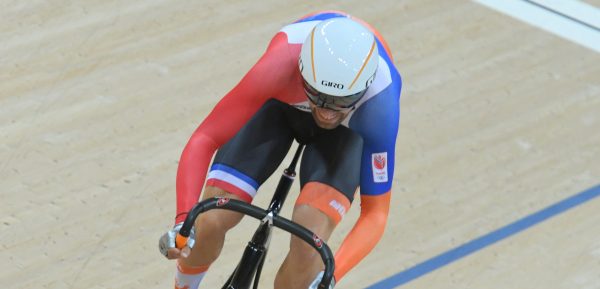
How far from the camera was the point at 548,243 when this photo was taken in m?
4.78

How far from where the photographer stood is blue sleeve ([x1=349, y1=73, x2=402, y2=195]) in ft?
11.4

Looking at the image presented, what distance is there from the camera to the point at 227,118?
134 inches

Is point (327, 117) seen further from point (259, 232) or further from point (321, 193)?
point (259, 232)

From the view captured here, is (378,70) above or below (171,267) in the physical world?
above

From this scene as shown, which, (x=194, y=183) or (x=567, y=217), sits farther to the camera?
(x=567, y=217)

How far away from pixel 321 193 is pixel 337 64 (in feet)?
1.47

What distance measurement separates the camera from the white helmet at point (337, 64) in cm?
318

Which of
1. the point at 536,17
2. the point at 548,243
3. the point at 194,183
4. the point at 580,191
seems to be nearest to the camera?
the point at 194,183

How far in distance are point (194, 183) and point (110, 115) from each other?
6.79ft

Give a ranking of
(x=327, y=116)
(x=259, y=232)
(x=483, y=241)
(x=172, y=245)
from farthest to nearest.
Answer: (x=483, y=241)
(x=259, y=232)
(x=327, y=116)
(x=172, y=245)

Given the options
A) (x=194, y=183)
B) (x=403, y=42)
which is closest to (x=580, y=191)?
(x=403, y=42)

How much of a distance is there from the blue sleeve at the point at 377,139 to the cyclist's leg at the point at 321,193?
0.03 metres

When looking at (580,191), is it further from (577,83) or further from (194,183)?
(194,183)

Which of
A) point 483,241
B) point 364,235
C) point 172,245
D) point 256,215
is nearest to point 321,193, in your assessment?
point 364,235
